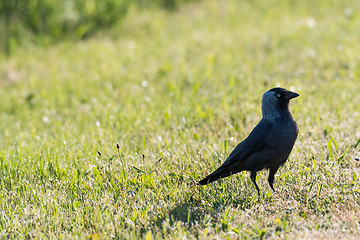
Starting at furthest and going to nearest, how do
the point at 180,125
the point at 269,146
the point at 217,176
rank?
the point at 180,125
the point at 217,176
the point at 269,146

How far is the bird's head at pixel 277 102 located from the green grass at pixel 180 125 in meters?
0.62

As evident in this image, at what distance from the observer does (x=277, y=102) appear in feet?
13.9

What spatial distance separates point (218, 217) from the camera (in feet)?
12.5

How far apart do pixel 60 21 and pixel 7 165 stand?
642cm

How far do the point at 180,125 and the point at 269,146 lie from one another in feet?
6.77

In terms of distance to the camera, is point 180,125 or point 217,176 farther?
point 180,125

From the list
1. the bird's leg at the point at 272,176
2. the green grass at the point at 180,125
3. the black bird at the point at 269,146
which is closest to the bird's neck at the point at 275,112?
the black bird at the point at 269,146

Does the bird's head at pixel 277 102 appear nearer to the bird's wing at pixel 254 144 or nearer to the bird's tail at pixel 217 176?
the bird's wing at pixel 254 144

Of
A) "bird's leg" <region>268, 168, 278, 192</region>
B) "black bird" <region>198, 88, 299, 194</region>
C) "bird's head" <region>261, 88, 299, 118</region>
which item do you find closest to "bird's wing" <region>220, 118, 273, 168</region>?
"black bird" <region>198, 88, 299, 194</region>

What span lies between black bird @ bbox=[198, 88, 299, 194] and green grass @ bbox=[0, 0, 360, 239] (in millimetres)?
218

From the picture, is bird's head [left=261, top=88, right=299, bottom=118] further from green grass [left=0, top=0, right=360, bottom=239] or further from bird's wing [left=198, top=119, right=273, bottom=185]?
green grass [left=0, top=0, right=360, bottom=239]

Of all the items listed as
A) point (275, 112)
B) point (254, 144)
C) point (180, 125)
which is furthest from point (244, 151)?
point (180, 125)

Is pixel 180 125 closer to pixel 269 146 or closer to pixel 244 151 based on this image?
pixel 244 151

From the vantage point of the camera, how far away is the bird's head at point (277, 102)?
4195 millimetres
